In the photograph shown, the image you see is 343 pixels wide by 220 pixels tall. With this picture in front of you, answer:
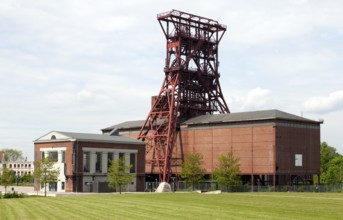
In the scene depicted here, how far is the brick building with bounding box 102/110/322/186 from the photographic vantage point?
101m

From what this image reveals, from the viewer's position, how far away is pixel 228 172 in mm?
97750

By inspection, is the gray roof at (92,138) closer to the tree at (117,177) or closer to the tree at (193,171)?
the tree at (117,177)

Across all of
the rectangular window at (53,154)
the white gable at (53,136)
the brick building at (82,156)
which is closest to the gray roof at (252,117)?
the brick building at (82,156)

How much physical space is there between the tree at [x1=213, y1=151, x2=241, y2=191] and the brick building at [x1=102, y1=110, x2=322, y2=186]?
415 cm

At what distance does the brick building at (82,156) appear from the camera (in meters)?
95.3

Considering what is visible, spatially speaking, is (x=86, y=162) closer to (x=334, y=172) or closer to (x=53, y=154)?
(x=53, y=154)

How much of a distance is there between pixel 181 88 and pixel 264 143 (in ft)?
84.7

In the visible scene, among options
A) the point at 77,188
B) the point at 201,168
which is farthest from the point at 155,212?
the point at 201,168

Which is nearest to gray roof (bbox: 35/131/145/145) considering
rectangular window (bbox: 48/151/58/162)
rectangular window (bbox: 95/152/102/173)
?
rectangular window (bbox: 95/152/102/173)

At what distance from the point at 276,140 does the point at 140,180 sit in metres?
25.5

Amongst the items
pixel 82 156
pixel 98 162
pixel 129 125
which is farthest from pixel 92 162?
pixel 129 125

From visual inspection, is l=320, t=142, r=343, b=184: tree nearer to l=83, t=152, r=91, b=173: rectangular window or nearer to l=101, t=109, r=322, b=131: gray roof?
l=101, t=109, r=322, b=131: gray roof

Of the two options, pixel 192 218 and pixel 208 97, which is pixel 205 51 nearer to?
pixel 208 97

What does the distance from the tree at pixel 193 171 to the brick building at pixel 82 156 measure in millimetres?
8881
